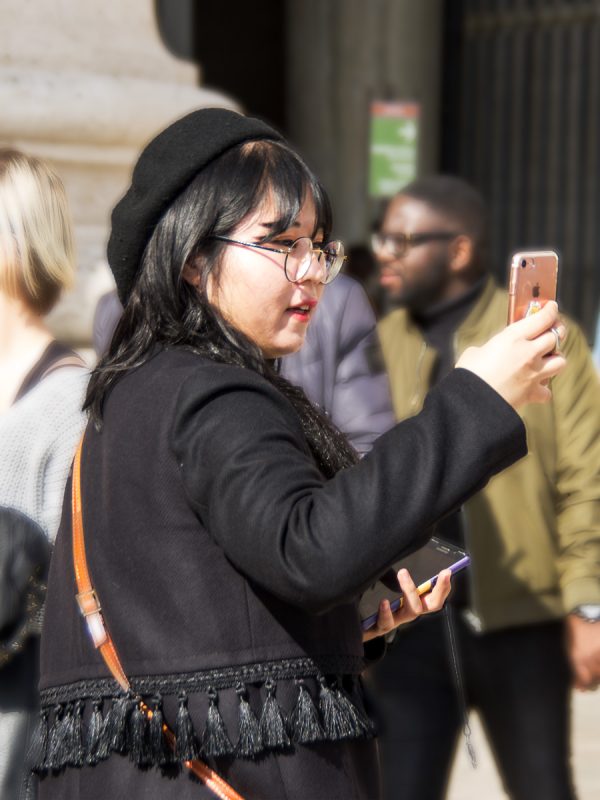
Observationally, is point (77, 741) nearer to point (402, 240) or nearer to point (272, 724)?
point (272, 724)

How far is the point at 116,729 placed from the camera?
1818 millimetres

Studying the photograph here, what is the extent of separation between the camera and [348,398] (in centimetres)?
352

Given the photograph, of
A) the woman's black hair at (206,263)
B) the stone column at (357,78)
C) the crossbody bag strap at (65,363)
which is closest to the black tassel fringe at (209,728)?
the woman's black hair at (206,263)

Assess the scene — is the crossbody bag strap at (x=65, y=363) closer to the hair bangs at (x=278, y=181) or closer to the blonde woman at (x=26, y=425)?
the blonde woman at (x=26, y=425)

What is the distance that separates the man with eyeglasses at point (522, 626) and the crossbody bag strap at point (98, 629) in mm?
1657

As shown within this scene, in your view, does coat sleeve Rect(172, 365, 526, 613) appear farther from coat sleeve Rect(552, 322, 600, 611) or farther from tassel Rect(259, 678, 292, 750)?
coat sleeve Rect(552, 322, 600, 611)

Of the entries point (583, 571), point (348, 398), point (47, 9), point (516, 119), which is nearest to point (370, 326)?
point (348, 398)

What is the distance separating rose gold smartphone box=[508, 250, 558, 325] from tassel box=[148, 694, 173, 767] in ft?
2.21

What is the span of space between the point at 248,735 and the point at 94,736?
209 millimetres

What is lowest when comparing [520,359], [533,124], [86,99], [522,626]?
[522,626]

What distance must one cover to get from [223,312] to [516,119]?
713cm

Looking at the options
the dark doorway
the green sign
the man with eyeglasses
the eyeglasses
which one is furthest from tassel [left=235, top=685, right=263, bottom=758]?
the dark doorway

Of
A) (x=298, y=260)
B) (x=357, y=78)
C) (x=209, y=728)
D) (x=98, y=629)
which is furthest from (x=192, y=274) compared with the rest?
(x=357, y=78)

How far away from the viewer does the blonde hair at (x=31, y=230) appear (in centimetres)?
264
